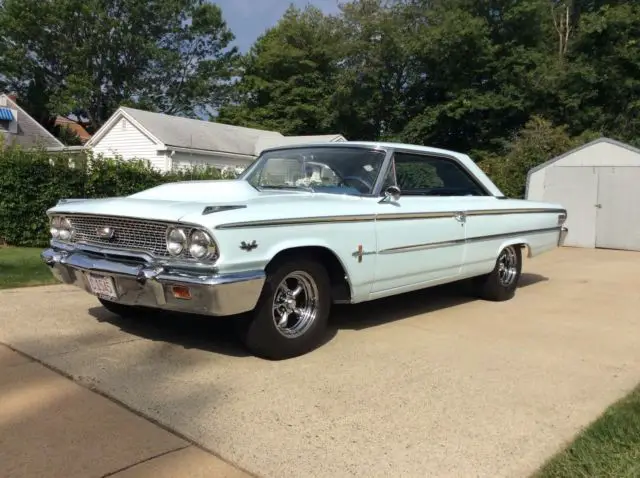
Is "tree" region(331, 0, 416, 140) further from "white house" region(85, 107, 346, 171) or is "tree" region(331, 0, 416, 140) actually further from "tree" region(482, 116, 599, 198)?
"tree" region(482, 116, 599, 198)

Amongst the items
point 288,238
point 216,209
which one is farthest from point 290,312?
point 216,209

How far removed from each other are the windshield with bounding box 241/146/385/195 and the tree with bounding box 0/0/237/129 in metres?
37.8

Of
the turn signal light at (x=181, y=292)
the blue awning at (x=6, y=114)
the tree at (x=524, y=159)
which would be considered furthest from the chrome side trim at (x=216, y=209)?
the blue awning at (x=6, y=114)

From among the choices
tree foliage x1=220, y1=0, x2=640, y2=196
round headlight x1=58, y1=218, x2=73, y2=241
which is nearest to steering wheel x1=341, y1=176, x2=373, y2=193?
round headlight x1=58, y1=218, x2=73, y2=241

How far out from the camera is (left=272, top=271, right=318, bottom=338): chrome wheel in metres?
4.26

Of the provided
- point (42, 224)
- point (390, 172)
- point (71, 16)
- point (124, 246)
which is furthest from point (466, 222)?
point (71, 16)

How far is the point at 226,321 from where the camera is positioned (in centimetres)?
525

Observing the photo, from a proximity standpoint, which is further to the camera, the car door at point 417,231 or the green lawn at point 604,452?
the car door at point 417,231

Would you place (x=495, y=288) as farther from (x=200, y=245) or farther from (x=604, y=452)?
(x=200, y=245)

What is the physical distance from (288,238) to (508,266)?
3737 millimetres

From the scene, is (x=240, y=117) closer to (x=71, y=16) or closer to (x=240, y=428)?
(x=71, y=16)

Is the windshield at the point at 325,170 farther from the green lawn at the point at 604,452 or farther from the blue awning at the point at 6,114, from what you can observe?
the blue awning at the point at 6,114

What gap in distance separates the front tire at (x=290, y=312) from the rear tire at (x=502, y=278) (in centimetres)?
269

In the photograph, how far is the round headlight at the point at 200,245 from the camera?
12.1 ft
